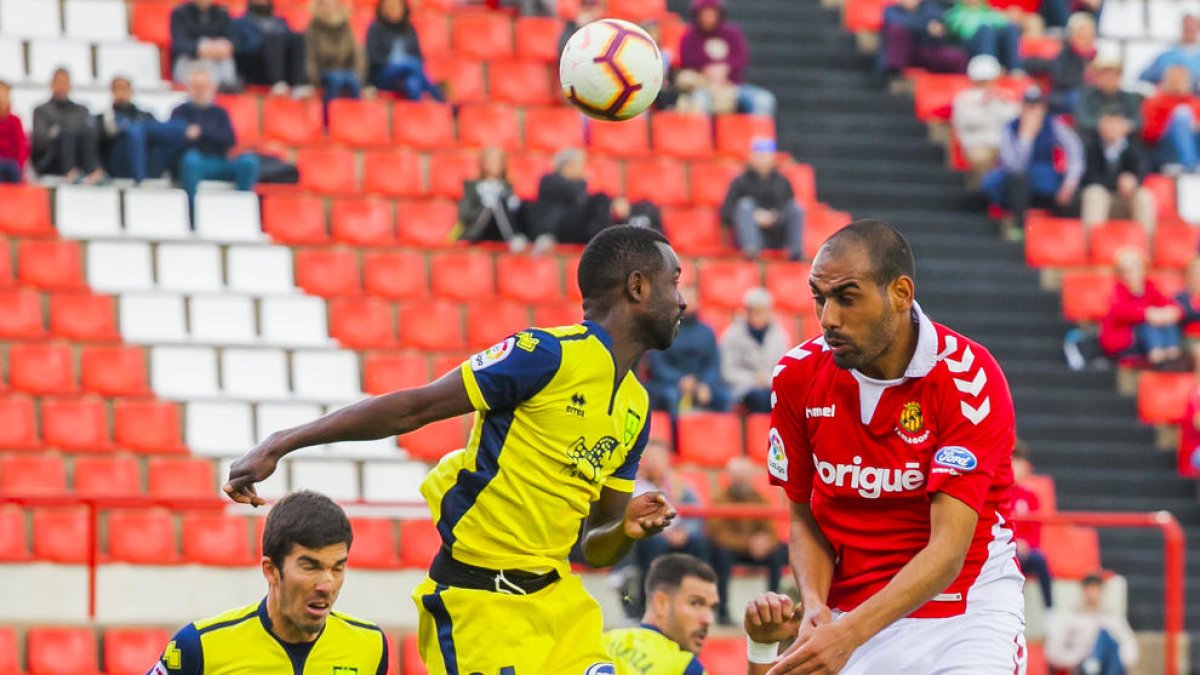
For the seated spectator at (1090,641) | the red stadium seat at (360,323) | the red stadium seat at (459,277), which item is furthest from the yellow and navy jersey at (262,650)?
the red stadium seat at (459,277)

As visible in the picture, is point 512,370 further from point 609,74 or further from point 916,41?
point 916,41

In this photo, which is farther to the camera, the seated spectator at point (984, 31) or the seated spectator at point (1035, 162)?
the seated spectator at point (984, 31)

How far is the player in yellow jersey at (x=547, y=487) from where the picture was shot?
6828 millimetres

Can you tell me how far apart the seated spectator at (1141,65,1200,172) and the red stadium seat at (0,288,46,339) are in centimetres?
1065

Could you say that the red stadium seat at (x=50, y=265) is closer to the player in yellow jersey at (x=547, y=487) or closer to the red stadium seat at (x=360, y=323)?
the red stadium seat at (x=360, y=323)

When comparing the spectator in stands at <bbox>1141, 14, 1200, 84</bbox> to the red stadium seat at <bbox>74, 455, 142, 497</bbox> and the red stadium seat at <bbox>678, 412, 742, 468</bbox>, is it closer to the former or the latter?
the red stadium seat at <bbox>678, 412, 742, 468</bbox>

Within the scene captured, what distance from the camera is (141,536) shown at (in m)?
13.4

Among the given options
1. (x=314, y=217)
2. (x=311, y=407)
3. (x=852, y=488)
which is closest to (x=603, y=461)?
(x=852, y=488)

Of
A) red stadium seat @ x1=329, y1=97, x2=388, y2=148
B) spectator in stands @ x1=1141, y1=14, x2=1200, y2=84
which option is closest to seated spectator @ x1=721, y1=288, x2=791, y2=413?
red stadium seat @ x1=329, y1=97, x2=388, y2=148

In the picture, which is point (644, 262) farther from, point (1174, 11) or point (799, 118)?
point (1174, 11)

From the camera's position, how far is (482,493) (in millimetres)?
6879

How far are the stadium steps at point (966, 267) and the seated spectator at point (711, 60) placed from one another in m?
1.00

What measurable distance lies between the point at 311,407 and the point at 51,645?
10.6 ft

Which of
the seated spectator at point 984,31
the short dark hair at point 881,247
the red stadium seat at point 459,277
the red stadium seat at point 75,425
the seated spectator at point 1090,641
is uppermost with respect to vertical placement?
the seated spectator at point 984,31
